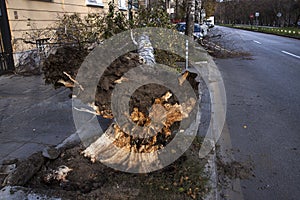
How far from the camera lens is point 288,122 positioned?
505 cm

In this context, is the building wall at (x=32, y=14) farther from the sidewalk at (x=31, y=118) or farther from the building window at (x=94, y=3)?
the sidewalk at (x=31, y=118)

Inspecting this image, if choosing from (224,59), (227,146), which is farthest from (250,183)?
(224,59)

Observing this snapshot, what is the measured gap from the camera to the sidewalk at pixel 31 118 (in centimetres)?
399

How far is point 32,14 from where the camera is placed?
9.12 meters

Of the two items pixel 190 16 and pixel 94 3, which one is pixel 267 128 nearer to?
pixel 190 16

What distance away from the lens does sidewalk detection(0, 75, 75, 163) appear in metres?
3.99

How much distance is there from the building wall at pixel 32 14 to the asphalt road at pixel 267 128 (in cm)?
437

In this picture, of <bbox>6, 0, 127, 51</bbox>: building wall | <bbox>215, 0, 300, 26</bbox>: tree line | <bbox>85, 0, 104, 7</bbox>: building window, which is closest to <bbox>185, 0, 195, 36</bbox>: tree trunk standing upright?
<bbox>6, 0, 127, 51</bbox>: building wall

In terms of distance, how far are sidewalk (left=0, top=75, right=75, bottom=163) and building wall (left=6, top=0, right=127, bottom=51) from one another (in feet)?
6.33

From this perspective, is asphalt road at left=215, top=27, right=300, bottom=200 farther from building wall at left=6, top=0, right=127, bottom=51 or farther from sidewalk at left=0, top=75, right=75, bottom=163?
building wall at left=6, top=0, right=127, bottom=51

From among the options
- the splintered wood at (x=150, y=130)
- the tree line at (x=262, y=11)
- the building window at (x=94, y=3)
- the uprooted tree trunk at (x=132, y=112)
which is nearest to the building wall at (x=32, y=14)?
the building window at (x=94, y=3)

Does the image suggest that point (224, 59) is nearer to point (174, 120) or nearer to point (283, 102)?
point (283, 102)

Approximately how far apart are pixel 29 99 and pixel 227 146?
4491mm

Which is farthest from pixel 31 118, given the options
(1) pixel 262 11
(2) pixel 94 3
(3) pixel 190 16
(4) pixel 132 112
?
(1) pixel 262 11
